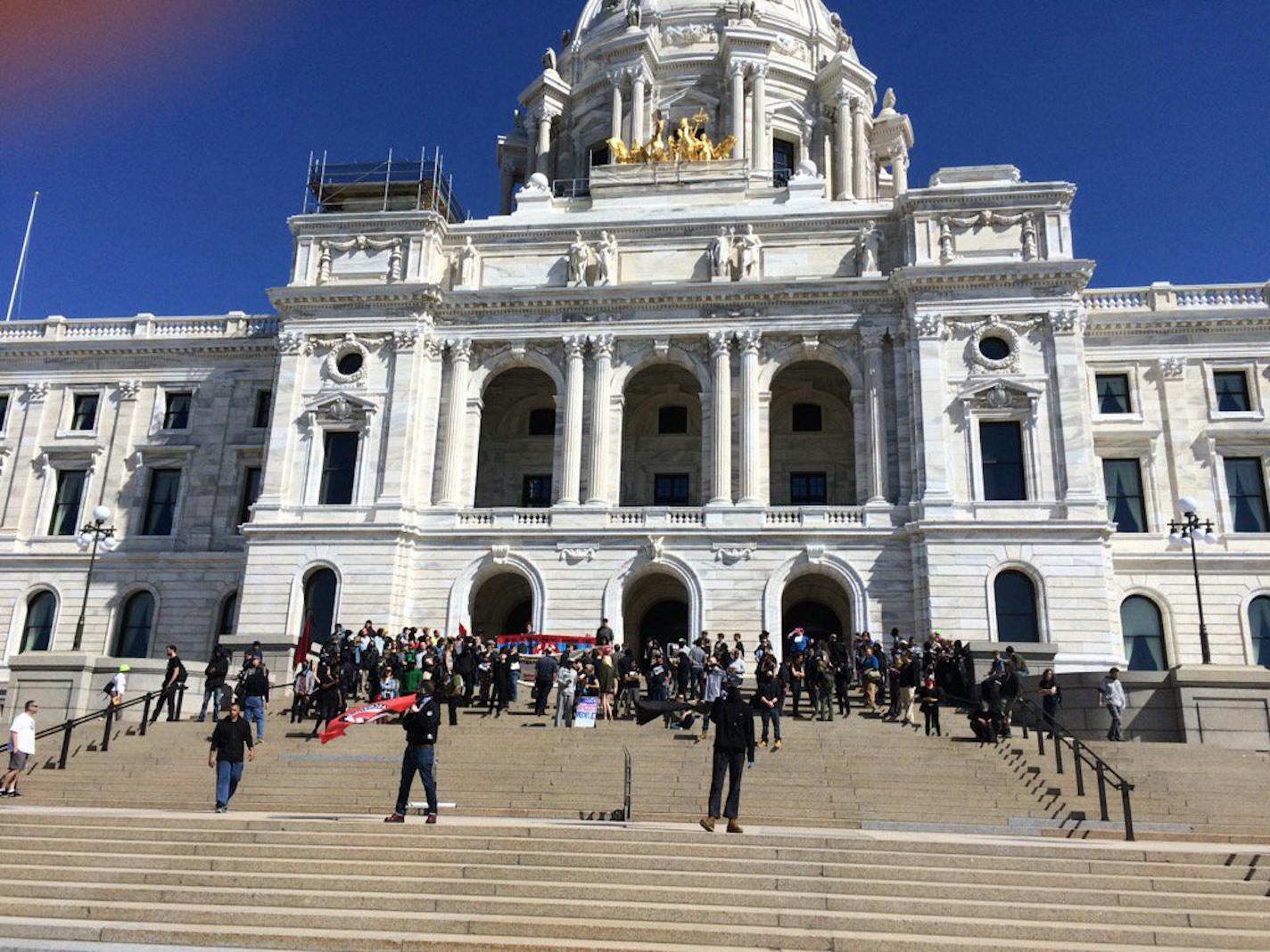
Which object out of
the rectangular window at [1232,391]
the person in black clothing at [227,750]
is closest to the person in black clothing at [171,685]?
the person in black clothing at [227,750]

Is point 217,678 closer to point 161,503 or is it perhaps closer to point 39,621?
point 161,503

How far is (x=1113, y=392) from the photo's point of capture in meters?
40.1

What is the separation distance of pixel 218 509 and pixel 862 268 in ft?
88.6

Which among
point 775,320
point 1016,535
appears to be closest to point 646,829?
point 1016,535

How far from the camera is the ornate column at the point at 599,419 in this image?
125 ft

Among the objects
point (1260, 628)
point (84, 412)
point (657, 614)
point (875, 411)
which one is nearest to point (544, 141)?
point (84, 412)

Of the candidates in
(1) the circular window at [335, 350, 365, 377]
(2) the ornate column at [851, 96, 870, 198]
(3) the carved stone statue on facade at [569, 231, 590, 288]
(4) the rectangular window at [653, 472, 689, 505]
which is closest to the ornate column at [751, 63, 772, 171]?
(2) the ornate column at [851, 96, 870, 198]

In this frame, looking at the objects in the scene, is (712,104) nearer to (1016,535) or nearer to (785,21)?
(785,21)

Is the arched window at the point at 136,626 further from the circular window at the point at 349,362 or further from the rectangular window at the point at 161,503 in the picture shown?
the circular window at the point at 349,362

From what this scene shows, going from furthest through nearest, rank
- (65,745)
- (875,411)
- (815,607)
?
(815,607), (875,411), (65,745)

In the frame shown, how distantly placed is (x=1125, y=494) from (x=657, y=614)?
17.8 meters

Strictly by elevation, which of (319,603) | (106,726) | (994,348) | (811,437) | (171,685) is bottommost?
(106,726)

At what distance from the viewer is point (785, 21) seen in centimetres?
6412

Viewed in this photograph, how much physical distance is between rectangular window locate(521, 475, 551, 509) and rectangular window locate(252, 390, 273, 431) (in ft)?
36.3
